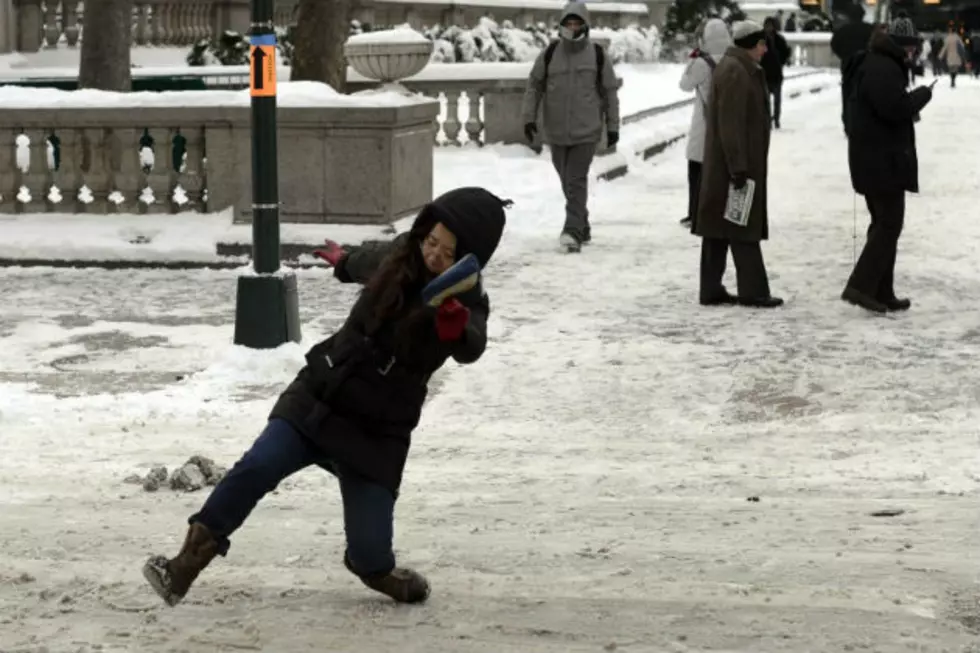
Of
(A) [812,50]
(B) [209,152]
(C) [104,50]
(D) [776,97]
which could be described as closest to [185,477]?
(B) [209,152]

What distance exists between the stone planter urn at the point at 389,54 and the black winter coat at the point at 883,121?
773cm

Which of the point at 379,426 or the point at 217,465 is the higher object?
the point at 379,426

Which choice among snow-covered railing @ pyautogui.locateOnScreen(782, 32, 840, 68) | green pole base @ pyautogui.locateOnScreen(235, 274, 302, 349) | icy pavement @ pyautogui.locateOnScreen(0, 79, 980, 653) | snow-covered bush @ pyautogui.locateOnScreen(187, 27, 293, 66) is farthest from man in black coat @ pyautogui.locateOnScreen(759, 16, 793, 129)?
snow-covered railing @ pyautogui.locateOnScreen(782, 32, 840, 68)

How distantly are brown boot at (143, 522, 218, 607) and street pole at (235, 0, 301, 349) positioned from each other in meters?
4.35

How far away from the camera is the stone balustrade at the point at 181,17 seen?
29.9 metres

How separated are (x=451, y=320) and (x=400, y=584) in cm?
102

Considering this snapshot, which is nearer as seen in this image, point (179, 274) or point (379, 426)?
point (379, 426)

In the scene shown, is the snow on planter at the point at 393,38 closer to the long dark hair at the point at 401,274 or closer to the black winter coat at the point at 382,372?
the black winter coat at the point at 382,372

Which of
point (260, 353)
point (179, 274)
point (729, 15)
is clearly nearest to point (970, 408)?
point (260, 353)

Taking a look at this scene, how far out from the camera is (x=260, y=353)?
954 cm

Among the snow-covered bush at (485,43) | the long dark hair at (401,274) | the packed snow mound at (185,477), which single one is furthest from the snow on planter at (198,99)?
the snow-covered bush at (485,43)

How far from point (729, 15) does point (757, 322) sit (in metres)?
40.2

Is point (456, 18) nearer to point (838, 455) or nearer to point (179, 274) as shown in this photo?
point (179, 274)

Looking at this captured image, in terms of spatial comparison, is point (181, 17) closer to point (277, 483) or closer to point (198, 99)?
point (198, 99)
